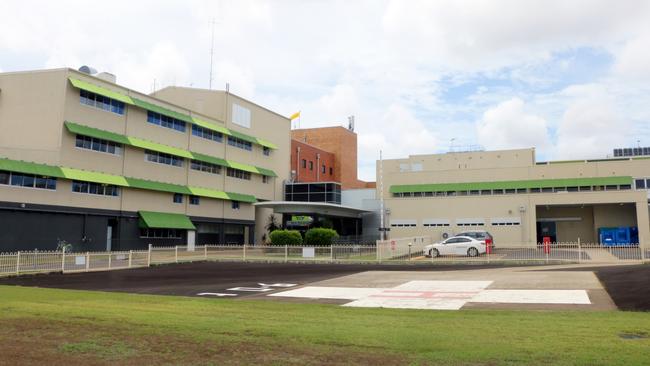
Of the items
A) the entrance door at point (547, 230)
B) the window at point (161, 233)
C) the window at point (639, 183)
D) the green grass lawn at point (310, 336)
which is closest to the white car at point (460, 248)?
the green grass lawn at point (310, 336)

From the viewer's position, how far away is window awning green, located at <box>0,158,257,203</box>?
36188mm

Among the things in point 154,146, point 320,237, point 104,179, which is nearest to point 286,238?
point 320,237

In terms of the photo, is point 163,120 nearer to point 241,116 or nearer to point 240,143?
point 240,143

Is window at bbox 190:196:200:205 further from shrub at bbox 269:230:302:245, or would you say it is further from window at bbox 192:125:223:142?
shrub at bbox 269:230:302:245

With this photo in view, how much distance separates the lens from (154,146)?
4759 centimetres

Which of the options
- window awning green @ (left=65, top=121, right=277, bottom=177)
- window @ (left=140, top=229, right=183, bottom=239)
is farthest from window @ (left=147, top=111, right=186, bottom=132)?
window @ (left=140, top=229, right=183, bottom=239)

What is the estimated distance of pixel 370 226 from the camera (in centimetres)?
6119

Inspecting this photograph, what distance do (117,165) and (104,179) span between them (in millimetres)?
2519

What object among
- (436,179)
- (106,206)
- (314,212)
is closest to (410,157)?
(436,179)

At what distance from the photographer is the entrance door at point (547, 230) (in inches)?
2138

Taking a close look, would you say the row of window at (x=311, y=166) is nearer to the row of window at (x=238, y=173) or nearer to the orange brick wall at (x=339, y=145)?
the orange brick wall at (x=339, y=145)

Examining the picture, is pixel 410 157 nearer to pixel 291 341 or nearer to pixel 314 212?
pixel 314 212

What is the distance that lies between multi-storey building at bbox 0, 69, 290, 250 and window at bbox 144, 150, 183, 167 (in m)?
0.10

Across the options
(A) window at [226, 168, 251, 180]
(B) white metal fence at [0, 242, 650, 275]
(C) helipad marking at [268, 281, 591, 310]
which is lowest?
(C) helipad marking at [268, 281, 591, 310]
